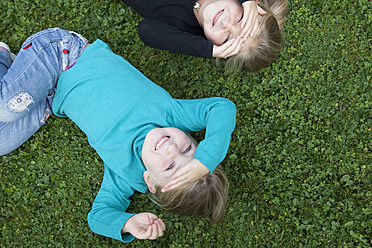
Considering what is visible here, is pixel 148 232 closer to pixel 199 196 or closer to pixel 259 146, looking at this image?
pixel 199 196

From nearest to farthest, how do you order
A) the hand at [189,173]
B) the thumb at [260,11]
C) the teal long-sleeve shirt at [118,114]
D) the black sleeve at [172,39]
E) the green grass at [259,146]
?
the hand at [189,173]
the teal long-sleeve shirt at [118,114]
the thumb at [260,11]
the black sleeve at [172,39]
the green grass at [259,146]

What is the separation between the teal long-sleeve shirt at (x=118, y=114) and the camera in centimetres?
329

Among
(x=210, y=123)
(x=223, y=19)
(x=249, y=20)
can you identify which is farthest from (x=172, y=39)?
(x=210, y=123)

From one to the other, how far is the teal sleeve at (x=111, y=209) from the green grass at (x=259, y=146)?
0.43 metres

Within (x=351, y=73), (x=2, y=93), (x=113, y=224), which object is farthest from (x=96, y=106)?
(x=351, y=73)

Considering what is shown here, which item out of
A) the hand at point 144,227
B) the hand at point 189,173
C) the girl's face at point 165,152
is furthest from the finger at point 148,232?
the hand at point 189,173

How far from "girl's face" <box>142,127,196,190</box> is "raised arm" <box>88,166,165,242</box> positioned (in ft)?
1.43

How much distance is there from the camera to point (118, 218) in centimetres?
328

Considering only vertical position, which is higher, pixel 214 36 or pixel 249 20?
pixel 249 20

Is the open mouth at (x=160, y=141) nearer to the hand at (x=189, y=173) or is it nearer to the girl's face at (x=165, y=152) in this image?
the girl's face at (x=165, y=152)

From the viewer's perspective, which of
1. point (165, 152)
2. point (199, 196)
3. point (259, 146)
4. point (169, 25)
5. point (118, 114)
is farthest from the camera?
point (259, 146)

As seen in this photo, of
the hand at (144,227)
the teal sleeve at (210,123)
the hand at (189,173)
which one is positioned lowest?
the hand at (144,227)

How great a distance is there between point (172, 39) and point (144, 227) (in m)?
2.04

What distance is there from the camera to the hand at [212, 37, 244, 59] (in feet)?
11.0
